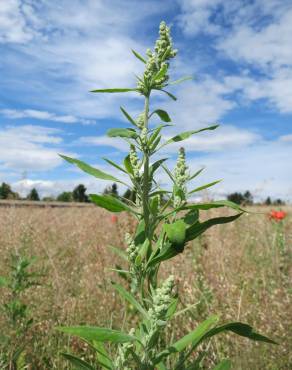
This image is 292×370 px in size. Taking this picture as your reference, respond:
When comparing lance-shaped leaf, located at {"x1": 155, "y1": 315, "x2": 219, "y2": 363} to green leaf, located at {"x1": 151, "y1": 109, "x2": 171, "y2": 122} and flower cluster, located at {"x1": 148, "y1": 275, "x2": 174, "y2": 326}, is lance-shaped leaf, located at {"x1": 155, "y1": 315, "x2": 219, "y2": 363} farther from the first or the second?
green leaf, located at {"x1": 151, "y1": 109, "x2": 171, "y2": 122}

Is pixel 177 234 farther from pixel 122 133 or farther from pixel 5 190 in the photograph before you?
pixel 5 190

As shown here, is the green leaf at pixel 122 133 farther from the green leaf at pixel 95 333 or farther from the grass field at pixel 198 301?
the grass field at pixel 198 301

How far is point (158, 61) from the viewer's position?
54.5 inches

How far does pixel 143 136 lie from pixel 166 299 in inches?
19.6

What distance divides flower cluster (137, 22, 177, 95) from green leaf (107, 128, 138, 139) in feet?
0.56

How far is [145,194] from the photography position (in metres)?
1.31

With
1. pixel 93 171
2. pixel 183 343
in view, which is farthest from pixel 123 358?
pixel 93 171

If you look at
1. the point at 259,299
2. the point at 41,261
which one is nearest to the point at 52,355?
the point at 259,299

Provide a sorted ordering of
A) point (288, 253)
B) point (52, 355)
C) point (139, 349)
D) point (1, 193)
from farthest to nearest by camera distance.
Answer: point (1, 193)
point (288, 253)
point (52, 355)
point (139, 349)

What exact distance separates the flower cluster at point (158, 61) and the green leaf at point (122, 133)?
170 millimetres

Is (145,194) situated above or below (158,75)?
below

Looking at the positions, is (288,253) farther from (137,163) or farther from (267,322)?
(137,163)

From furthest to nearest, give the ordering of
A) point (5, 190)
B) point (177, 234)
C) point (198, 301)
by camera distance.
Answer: point (5, 190)
point (198, 301)
point (177, 234)

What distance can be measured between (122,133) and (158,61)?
1.01 feet
